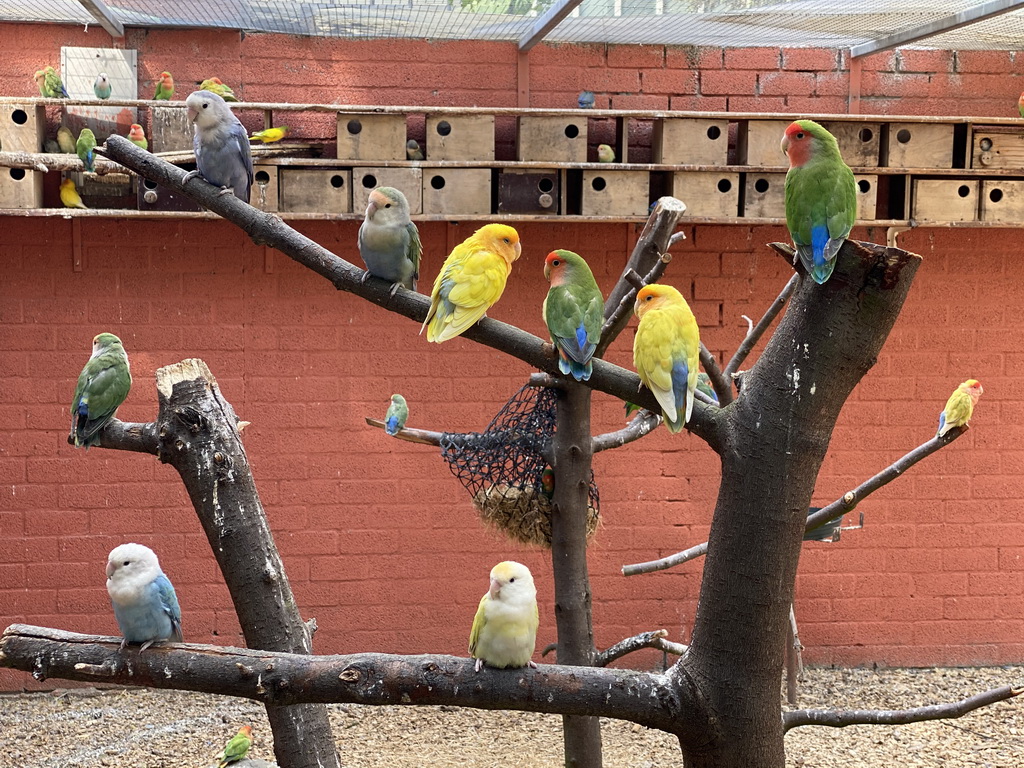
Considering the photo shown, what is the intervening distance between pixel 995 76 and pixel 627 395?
340 cm

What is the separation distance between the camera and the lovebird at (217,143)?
2441 millimetres

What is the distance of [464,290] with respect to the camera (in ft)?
5.56

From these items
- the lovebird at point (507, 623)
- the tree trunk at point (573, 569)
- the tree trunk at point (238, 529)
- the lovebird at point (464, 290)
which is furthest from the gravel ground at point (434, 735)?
the lovebird at point (464, 290)

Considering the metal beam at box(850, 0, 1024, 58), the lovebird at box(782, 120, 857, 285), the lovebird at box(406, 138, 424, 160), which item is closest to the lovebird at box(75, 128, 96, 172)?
the lovebird at box(406, 138, 424, 160)

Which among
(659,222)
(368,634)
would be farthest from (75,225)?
(659,222)

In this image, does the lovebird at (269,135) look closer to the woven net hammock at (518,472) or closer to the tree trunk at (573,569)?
the woven net hammock at (518,472)

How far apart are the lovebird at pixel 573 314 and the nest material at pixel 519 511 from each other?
72 cm

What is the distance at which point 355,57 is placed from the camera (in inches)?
154

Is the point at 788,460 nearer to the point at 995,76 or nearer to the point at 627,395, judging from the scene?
the point at 627,395

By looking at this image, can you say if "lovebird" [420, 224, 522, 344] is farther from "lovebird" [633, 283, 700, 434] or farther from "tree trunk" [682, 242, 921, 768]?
"tree trunk" [682, 242, 921, 768]

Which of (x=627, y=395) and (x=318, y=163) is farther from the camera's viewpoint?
(x=318, y=163)

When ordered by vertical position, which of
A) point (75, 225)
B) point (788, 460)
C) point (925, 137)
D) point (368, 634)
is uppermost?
point (925, 137)

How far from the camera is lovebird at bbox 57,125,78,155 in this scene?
3.39 meters

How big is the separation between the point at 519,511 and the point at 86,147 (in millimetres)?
1906
